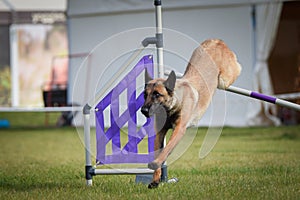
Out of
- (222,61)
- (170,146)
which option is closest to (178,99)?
(170,146)

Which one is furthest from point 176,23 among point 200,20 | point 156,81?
point 156,81

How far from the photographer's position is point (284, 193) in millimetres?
4988

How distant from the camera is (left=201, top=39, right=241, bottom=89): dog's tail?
6402mm

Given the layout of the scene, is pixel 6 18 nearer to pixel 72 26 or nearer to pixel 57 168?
pixel 72 26

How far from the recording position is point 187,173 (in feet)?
21.4

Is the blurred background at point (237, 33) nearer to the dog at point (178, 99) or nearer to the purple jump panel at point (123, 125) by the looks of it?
the dog at point (178, 99)

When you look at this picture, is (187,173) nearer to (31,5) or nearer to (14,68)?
(31,5)

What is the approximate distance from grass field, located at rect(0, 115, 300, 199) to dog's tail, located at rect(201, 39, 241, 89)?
2.66ft

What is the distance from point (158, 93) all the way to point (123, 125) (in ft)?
2.01

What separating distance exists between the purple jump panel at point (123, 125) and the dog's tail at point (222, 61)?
3.46 ft

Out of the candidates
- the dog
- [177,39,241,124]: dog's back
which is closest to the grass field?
the dog

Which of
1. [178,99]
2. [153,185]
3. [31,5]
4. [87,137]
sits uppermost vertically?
[31,5]

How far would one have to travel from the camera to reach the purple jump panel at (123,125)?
5.48m

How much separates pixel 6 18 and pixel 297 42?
Result: 7707mm
